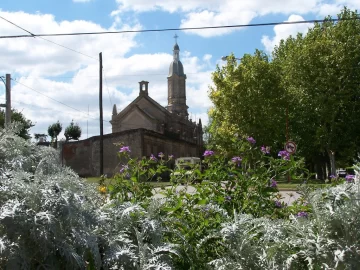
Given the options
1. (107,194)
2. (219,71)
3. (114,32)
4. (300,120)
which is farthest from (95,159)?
(107,194)

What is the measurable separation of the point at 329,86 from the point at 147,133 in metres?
23.3

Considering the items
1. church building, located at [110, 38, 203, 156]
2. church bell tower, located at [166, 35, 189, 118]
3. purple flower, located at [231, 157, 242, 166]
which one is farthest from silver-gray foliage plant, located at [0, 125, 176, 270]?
church bell tower, located at [166, 35, 189, 118]

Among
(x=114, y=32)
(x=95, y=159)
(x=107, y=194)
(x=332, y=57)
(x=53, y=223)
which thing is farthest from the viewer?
(x=95, y=159)

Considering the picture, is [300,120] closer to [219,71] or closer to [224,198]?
[219,71]

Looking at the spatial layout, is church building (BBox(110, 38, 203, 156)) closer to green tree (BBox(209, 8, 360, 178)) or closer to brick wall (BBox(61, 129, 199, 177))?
brick wall (BBox(61, 129, 199, 177))

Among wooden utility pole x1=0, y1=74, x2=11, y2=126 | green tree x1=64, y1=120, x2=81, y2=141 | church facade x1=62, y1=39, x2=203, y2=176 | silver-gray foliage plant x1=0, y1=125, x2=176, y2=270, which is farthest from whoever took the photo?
green tree x1=64, y1=120, x2=81, y2=141

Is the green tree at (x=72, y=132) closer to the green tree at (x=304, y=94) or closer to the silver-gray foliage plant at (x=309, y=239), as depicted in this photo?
the green tree at (x=304, y=94)

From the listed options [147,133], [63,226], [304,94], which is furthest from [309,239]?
[147,133]

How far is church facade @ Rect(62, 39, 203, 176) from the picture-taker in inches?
2169

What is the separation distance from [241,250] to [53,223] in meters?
1.24

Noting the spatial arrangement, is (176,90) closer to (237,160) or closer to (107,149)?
(107,149)

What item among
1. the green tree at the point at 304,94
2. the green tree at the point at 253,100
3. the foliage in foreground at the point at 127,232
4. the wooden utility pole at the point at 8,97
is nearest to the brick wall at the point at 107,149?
the green tree at the point at 304,94

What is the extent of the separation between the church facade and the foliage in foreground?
7.20 meters

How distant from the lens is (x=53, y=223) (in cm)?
294
